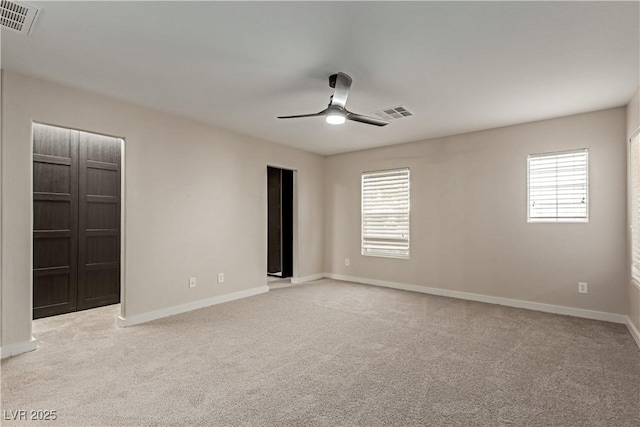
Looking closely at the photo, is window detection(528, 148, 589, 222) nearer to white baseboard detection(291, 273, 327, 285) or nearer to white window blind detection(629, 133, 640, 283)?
white window blind detection(629, 133, 640, 283)

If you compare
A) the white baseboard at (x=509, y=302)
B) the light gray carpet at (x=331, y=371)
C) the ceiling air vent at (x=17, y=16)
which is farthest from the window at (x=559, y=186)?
the ceiling air vent at (x=17, y=16)

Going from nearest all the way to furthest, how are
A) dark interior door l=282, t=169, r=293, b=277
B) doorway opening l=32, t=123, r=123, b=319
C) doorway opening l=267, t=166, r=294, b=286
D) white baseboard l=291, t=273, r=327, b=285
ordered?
doorway opening l=32, t=123, r=123, b=319
white baseboard l=291, t=273, r=327, b=285
dark interior door l=282, t=169, r=293, b=277
doorway opening l=267, t=166, r=294, b=286

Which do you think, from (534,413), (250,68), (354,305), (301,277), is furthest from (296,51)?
(301,277)

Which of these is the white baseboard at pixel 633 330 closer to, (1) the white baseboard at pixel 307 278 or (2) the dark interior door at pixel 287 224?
(1) the white baseboard at pixel 307 278

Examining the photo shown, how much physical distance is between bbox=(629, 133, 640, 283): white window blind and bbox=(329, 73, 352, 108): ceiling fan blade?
2.95m

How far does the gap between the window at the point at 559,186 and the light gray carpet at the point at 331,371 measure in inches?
51.0

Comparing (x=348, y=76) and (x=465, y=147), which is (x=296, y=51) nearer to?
(x=348, y=76)

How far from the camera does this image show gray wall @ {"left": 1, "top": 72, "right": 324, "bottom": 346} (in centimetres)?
301

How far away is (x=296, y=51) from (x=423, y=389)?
2.71m

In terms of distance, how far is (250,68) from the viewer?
294cm

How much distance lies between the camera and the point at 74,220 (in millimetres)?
4359

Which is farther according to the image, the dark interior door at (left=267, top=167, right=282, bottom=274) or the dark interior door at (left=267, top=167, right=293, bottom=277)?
the dark interior door at (left=267, top=167, right=282, bottom=274)

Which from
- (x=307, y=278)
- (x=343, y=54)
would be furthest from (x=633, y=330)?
(x=307, y=278)

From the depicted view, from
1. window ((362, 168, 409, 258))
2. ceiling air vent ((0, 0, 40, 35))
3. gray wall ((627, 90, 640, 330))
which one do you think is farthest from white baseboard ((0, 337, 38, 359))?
gray wall ((627, 90, 640, 330))
